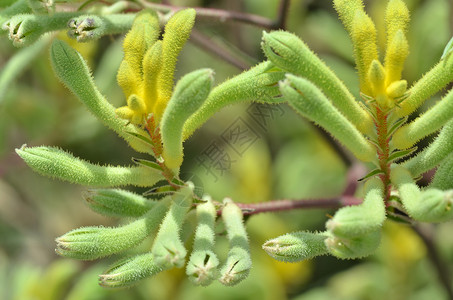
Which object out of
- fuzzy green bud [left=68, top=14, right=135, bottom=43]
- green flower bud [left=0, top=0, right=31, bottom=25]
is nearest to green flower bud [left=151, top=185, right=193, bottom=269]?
fuzzy green bud [left=68, top=14, right=135, bottom=43]

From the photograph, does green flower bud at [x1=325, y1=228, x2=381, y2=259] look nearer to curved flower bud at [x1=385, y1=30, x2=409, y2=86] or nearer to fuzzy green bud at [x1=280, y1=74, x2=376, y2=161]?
fuzzy green bud at [x1=280, y1=74, x2=376, y2=161]

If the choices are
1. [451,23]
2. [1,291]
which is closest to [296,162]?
[451,23]

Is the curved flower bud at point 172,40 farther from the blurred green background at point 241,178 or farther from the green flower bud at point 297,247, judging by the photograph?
the blurred green background at point 241,178

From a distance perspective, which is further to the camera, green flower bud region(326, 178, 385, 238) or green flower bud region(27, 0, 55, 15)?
green flower bud region(27, 0, 55, 15)

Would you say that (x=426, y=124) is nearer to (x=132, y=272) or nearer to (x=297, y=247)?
(x=297, y=247)

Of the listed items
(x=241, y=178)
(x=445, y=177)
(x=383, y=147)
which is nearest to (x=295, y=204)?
(x=383, y=147)

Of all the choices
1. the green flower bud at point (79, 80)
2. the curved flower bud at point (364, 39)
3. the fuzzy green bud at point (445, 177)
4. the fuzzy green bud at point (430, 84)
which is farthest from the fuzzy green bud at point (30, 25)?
the fuzzy green bud at point (445, 177)

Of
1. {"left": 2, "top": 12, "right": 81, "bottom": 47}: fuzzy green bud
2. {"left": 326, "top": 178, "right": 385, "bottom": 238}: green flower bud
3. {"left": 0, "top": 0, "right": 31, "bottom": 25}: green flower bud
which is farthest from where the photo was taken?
{"left": 0, "top": 0, "right": 31, "bottom": 25}: green flower bud
